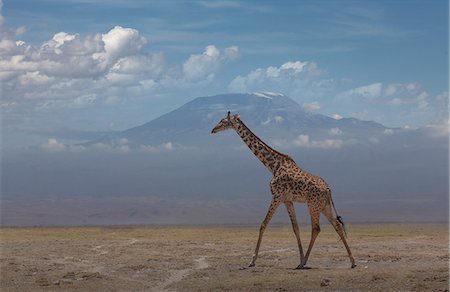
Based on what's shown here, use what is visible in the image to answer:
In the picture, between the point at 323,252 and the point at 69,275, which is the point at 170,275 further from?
the point at 323,252

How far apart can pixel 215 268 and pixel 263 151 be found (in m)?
4.46

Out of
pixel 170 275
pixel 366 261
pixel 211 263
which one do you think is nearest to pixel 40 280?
pixel 170 275

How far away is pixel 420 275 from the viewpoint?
2342 cm

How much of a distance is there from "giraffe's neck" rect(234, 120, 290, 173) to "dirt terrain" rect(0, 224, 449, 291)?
11.4 ft

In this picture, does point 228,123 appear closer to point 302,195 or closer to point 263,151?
point 263,151

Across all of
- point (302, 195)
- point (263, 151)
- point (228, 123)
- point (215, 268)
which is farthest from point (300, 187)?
point (228, 123)

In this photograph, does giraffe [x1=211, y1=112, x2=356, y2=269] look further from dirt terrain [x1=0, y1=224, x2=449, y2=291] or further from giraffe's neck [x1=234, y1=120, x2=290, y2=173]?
dirt terrain [x1=0, y1=224, x2=449, y2=291]

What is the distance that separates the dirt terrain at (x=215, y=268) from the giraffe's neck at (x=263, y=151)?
3.48 metres

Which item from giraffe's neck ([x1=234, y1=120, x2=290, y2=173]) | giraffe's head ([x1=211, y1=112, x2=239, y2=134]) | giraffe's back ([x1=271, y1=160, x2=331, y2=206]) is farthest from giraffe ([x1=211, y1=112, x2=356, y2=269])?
giraffe's head ([x1=211, y1=112, x2=239, y2=134])

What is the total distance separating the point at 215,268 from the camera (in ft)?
87.4

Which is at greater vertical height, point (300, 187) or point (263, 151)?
point (263, 151)

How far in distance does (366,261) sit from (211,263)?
551 centimetres

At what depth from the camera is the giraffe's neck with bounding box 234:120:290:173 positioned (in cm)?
2767

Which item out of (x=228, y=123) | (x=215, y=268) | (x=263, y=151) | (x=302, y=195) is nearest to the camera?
(x=302, y=195)
